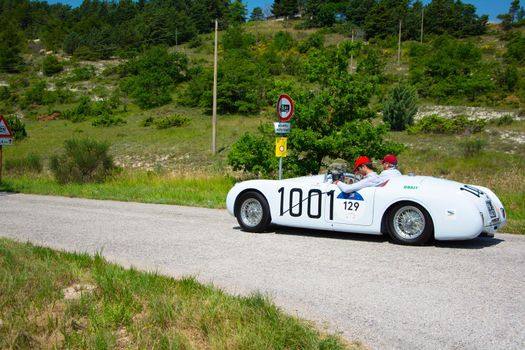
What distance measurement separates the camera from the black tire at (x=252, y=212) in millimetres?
10188

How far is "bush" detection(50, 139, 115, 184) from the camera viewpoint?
23.0 m

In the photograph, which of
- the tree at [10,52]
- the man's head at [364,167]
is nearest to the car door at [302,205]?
the man's head at [364,167]

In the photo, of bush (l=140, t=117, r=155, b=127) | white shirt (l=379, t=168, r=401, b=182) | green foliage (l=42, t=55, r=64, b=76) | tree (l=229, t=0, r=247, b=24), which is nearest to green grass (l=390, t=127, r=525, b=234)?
white shirt (l=379, t=168, r=401, b=182)

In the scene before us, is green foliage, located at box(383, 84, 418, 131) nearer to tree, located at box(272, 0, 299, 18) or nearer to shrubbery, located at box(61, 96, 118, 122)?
shrubbery, located at box(61, 96, 118, 122)

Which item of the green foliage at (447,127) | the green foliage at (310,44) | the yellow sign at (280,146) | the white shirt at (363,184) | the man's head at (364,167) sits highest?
the green foliage at (310,44)

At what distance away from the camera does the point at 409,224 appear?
347 inches

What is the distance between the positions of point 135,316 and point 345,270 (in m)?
2.98

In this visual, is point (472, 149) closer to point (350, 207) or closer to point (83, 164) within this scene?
point (83, 164)

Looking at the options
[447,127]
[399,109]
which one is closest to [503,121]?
[447,127]

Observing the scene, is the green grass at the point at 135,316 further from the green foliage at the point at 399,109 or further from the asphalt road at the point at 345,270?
the green foliage at the point at 399,109

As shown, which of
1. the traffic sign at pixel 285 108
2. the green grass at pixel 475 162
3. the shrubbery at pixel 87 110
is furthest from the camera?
the shrubbery at pixel 87 110

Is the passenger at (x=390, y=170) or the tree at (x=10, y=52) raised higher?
the tree at (x=10, y=52)

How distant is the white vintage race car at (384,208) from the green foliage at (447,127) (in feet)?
106

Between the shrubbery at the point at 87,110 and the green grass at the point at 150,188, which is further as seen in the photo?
the shrubbery at the point at 87,110
